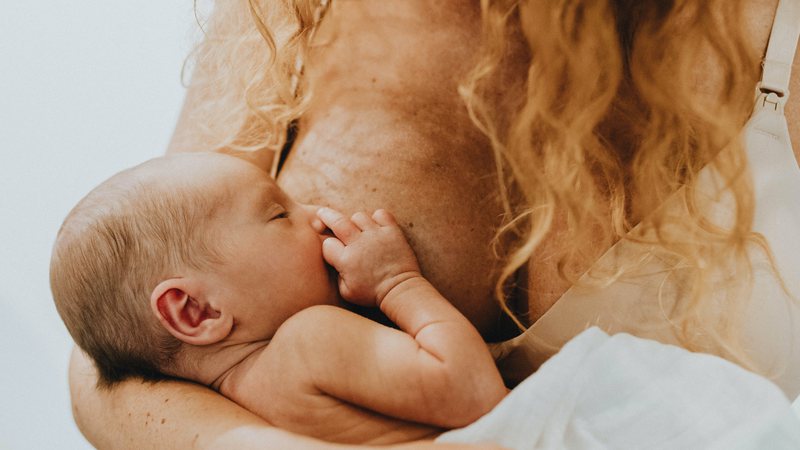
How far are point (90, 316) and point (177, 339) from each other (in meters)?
0.10

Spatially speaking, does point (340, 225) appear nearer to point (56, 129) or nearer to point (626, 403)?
point (626, 403)

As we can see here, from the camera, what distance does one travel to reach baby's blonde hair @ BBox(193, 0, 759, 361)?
77 centimetres

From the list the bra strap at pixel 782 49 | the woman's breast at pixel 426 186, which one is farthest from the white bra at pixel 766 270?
the woman's breast at pixel 426 186

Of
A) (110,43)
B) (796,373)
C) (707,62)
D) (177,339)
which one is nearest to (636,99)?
(707,62)

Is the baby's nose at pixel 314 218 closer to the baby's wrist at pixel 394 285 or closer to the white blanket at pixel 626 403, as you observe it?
the baby's wrist at pixel 394 285

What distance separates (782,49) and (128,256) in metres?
0.71

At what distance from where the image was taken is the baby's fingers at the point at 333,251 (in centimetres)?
84

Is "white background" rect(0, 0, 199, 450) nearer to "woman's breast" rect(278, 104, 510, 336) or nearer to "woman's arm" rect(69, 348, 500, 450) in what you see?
"woman's arm" rect(69, 348, 500, 450)

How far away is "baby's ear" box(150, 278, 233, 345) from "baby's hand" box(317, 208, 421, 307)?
0.13 meters

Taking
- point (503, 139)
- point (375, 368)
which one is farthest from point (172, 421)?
point (503, 139)

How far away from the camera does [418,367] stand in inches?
29.0

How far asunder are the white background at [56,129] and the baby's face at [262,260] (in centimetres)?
80

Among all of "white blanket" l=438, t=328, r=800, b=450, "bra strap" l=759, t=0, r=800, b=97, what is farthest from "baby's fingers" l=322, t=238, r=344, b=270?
"bra strap" l=759, t=0, r=800, b=97

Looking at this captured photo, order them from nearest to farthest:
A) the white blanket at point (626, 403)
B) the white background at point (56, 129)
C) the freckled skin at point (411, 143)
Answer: the white blanket at point (626, 403) < the freckled skin at point (411, 143) < the white background at point (56, 129)
